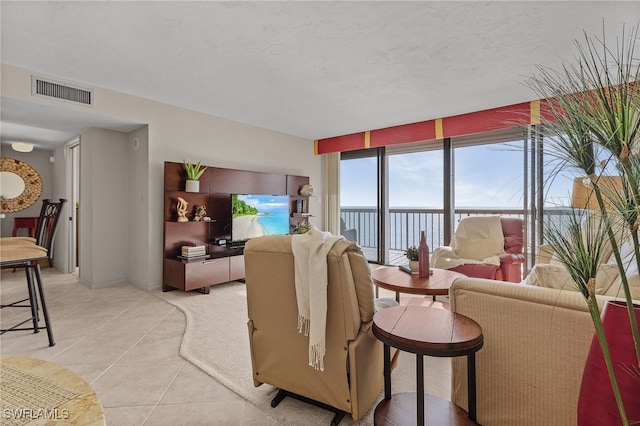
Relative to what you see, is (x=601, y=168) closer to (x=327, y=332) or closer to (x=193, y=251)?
(x=327, y=332)

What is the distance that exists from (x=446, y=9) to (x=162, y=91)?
9.83 feet

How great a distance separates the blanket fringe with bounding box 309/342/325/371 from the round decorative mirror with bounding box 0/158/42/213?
20.9ft

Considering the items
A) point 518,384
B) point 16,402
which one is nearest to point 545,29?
point 518,384

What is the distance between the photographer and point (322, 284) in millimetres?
1363

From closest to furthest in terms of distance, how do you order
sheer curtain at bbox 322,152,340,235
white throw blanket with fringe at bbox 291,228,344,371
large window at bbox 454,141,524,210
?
white throw blanket with fringe at bbox 291,228,344,371 < large window at bbox 454,141,524,210 < sheer curtain at bbox 322,152,340,235

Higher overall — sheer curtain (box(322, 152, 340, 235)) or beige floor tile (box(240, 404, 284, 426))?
sheer curtain (box(322, 152, 340, 235))

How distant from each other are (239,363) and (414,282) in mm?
1433

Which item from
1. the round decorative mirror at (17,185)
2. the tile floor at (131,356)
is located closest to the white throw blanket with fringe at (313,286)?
the tile floor at (131,356)

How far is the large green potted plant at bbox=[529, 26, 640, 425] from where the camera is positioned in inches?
26.9

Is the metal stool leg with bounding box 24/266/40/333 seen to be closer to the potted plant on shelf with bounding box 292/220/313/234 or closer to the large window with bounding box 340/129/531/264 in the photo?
the potted plant on shelf with bounding box 292/220/313/234

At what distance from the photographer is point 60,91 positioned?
10.1 ft

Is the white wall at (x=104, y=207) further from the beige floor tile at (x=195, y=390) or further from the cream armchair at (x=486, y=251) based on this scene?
the cream armchair at (x=486, y=251)

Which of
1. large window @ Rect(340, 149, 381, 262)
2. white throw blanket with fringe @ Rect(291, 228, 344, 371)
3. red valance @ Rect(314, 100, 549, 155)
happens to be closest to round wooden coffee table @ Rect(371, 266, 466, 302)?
white throw blanket with fringe @ Rect(291, 228, 344, 371)

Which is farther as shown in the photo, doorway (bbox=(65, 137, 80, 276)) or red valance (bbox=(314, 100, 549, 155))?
doorway (bbox=(65, 137, 80, 276))
